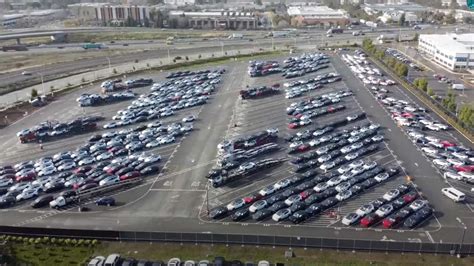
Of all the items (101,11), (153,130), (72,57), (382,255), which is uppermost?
(101,11)

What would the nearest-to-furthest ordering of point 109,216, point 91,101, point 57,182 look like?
point 109,216, point 57,182, point 91,101

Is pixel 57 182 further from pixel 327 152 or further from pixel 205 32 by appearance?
pixel 205 32

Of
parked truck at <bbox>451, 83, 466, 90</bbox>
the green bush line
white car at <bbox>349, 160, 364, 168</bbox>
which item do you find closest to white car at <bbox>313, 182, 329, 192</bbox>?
white car at <bbox>349, 160, 364, 168</bbox>

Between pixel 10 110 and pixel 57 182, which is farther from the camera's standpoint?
pixel 10 110

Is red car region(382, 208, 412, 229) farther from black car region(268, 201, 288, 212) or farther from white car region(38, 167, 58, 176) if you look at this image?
white car region(38, 167, 58, 176)

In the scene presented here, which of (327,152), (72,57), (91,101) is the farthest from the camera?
(72,57)

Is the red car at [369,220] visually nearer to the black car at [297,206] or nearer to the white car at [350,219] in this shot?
the white car at [350,219]

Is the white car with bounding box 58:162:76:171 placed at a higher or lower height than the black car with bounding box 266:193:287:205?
higher

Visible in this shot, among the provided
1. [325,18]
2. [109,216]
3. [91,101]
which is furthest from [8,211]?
[325,18]
